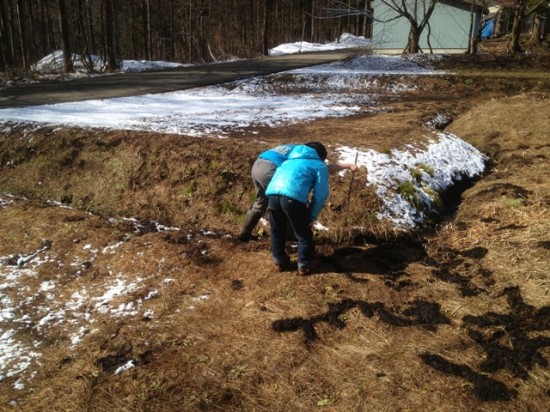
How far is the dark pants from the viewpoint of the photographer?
13.8 feet

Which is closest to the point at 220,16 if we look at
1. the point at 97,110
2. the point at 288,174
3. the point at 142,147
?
the point at 97,110

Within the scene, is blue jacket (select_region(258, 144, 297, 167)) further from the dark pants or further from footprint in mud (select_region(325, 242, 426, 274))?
footprint in mud (select_region(325, 242, 426, 274))

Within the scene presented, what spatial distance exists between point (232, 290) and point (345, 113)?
6121mm

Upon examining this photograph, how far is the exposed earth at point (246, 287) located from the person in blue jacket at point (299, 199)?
24cm

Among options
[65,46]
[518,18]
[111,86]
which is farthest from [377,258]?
[518,18]

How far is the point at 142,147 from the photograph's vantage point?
21.6 feet

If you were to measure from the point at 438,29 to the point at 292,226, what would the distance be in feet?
72.9

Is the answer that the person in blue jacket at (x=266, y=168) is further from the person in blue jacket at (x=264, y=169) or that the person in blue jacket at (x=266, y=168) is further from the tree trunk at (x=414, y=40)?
the tree trunk at (x=414, y=40)

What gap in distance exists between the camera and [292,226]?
4.34 metres

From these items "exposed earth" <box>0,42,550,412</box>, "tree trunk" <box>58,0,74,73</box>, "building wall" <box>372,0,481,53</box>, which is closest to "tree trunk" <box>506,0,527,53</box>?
"building wall" <box>372,0,481,53</box>

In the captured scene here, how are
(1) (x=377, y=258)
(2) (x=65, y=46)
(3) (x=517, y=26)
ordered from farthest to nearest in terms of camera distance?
(3) (x=517, y=26)
(2) (x=65, y=46)
(1) (x=377, y=258)

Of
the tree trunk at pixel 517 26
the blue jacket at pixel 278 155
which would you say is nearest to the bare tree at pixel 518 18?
the tree trunk at pixel 517 26

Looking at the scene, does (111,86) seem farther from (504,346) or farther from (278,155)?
(504,346)

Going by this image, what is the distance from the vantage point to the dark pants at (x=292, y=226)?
13.8 feet
